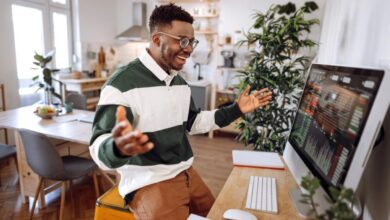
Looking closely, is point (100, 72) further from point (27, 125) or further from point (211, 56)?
point (27, 125)

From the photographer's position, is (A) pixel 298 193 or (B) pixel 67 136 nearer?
(A) pixel 298 193

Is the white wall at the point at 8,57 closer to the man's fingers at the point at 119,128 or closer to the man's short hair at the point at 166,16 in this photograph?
the man's short hair at the point at 166,16

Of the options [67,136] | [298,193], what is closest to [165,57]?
[298,193]

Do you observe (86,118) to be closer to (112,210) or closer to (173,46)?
(112,210)

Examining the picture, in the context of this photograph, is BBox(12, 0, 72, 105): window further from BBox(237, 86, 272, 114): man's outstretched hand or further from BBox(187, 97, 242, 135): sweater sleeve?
BBox(237, 86, 272, 114): man's outstretched hand

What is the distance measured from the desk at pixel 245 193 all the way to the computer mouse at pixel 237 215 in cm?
3

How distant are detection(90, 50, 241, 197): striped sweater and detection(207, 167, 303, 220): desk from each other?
0.88 ft

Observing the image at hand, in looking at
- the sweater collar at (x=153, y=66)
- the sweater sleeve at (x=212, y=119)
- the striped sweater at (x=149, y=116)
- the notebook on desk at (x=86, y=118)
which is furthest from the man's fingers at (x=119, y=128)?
the notebook on desk at (x=86, y=118)

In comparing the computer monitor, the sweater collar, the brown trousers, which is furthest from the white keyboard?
the sweater collar

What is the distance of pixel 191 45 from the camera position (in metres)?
1.26

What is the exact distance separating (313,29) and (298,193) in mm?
3523

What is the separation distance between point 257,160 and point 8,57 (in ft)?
12.3

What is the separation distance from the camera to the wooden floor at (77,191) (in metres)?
2.29

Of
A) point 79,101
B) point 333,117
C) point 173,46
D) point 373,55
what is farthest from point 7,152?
point 373,55
